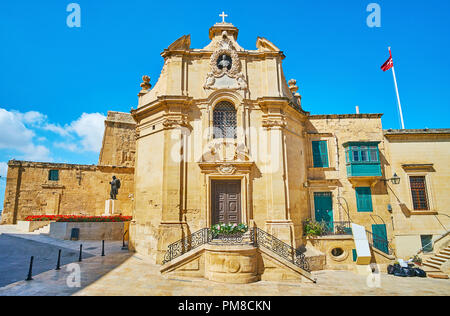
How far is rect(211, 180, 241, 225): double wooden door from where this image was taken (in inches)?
496

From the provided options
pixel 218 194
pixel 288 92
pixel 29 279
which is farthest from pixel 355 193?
pixel 29 279

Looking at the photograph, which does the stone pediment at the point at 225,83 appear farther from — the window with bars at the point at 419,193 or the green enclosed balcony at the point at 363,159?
the window with bars at the point at 419,193

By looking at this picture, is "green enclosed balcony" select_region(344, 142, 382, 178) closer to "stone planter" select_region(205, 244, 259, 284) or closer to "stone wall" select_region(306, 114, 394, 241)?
"stone wall" select_region(306, 114, 394, 241)

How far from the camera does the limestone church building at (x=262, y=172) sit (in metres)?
12.2

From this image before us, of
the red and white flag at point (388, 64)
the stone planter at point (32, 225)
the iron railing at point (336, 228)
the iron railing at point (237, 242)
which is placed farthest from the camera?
the stone planter at point (32, 225)

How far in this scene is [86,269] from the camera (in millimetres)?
10641

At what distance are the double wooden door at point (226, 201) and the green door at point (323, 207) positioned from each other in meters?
5.25

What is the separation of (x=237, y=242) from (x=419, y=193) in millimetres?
12043

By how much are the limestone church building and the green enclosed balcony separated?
58mm

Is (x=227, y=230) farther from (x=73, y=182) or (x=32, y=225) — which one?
(x=73, y=182)

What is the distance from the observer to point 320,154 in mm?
16031

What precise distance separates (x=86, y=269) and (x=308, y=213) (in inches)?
437

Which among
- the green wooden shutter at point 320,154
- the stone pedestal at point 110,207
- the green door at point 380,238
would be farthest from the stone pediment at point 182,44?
the green door at point 380,238
